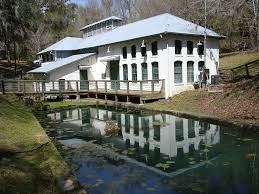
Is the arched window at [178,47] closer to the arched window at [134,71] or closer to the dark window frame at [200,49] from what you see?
the dark window frame at [200,49]

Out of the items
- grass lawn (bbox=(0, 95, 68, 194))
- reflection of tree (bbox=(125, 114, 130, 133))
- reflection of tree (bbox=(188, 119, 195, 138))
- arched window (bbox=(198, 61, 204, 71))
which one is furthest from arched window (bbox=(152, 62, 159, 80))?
grass lawn (bbox=(0, 95, 68, 194))

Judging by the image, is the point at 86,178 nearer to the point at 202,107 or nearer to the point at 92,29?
the point at 202,107

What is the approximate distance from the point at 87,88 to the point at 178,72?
1020cm

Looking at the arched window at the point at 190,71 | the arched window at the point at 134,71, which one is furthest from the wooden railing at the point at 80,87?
the arched window at the point at 190,71

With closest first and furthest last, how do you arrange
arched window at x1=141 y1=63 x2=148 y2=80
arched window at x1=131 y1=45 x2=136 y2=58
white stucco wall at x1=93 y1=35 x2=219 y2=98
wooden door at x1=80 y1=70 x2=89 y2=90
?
white stucco wall at x1=93 y1=35 x2=219 y2=98 < arched window at x1=141 y1=63 x2=148 y2=80 < arched window at x1=131 y1=45 x2=136 y2=58 < wooden door at x1=80 y1=70 x2=89 y2=90

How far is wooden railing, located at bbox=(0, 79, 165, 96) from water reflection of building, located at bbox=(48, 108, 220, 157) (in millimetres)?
4102

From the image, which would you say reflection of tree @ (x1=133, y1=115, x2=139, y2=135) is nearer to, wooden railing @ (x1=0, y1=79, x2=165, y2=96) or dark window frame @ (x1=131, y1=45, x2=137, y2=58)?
wooden railing @ (x1=0, y1=79, x2=165, y2=96)

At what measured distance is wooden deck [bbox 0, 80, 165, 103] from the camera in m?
24.8

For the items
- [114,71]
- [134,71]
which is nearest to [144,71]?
[134,71]

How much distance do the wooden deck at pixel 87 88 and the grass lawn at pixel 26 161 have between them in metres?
13.3

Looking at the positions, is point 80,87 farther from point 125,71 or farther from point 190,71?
point 190,71

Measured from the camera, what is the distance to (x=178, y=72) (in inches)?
1000

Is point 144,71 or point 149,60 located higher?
point 149,60

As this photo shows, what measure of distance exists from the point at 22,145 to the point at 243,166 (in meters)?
6.61
